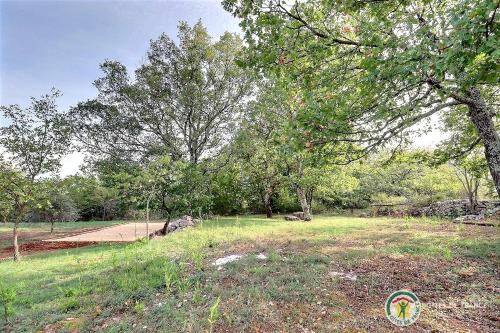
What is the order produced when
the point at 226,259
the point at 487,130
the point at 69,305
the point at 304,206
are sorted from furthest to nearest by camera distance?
the point at 304,206 → the point at 226,259 → the point at 487,130 → the point at 69,305

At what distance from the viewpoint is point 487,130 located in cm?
446

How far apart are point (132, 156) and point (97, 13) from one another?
1245 centimetres

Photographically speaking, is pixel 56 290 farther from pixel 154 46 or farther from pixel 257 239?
pixel 154 46

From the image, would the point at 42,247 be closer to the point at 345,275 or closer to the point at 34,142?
the point at 34,142

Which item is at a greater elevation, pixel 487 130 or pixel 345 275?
pixel 487 130

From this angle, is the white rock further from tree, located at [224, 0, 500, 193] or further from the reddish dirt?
the reddish dirt

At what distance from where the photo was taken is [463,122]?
7551 millimetres

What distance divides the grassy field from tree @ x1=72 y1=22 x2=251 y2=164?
11.7 m

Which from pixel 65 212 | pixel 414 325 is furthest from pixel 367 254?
pixel 65 212

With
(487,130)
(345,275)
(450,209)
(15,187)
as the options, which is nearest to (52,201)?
(15,187)

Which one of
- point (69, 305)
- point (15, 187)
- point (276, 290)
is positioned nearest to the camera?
point (276, 290)

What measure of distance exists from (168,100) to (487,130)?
1579 centimetres

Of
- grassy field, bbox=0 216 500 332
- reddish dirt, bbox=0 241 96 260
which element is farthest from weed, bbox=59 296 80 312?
reddish dirt, bbox=0 241 96 260

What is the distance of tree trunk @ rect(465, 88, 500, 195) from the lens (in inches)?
169
